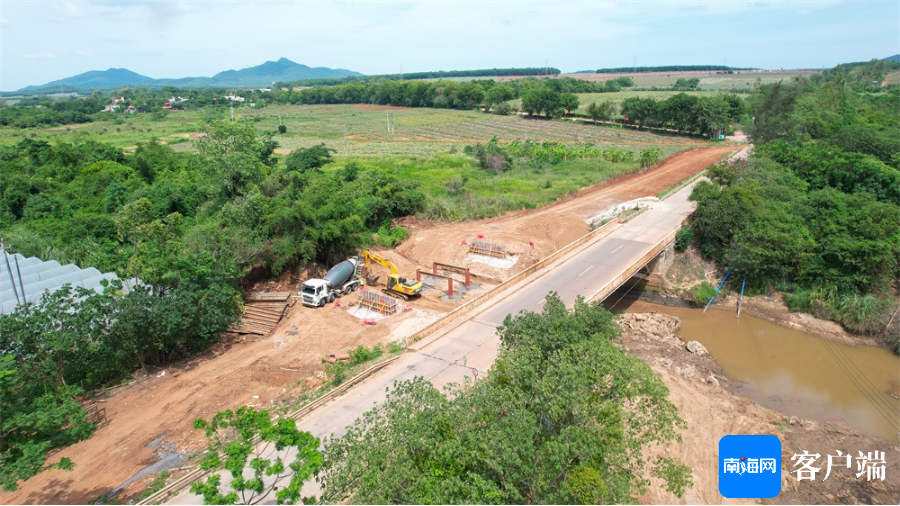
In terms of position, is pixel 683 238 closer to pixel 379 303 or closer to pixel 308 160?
pixel 379 303

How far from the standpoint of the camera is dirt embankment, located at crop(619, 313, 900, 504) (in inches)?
627

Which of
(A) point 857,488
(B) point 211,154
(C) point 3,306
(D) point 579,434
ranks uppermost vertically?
(B) point 211,154

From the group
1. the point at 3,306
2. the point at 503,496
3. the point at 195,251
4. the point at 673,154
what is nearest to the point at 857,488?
→ the point at 503,496

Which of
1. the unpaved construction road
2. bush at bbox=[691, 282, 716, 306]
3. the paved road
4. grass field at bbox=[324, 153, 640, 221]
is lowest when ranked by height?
bush at bbox=[691, 282, 716, 306]

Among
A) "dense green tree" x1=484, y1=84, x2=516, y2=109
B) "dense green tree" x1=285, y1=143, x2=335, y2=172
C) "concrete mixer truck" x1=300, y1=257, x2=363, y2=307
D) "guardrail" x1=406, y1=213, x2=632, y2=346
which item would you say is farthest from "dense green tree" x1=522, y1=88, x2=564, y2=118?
"concrete mixer truck" x1=300, y1=257, x2=363, y2=307

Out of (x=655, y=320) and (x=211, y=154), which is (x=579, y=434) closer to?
(x=655, y=320)

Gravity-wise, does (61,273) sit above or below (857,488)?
above

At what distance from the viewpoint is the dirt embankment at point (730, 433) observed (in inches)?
627

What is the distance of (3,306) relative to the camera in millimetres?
21000

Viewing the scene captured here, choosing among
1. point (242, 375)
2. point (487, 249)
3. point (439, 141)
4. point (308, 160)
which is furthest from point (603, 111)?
point (242, 375)

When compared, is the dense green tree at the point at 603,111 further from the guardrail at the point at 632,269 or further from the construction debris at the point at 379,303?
the construction debris at the point at 379,303

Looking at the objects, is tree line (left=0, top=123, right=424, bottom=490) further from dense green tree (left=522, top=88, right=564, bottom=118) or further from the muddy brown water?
dense green tree (left=522, top=88, right=564, bottom=118)

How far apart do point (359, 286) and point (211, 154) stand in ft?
50.9

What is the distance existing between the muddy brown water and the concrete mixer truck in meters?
16.8
